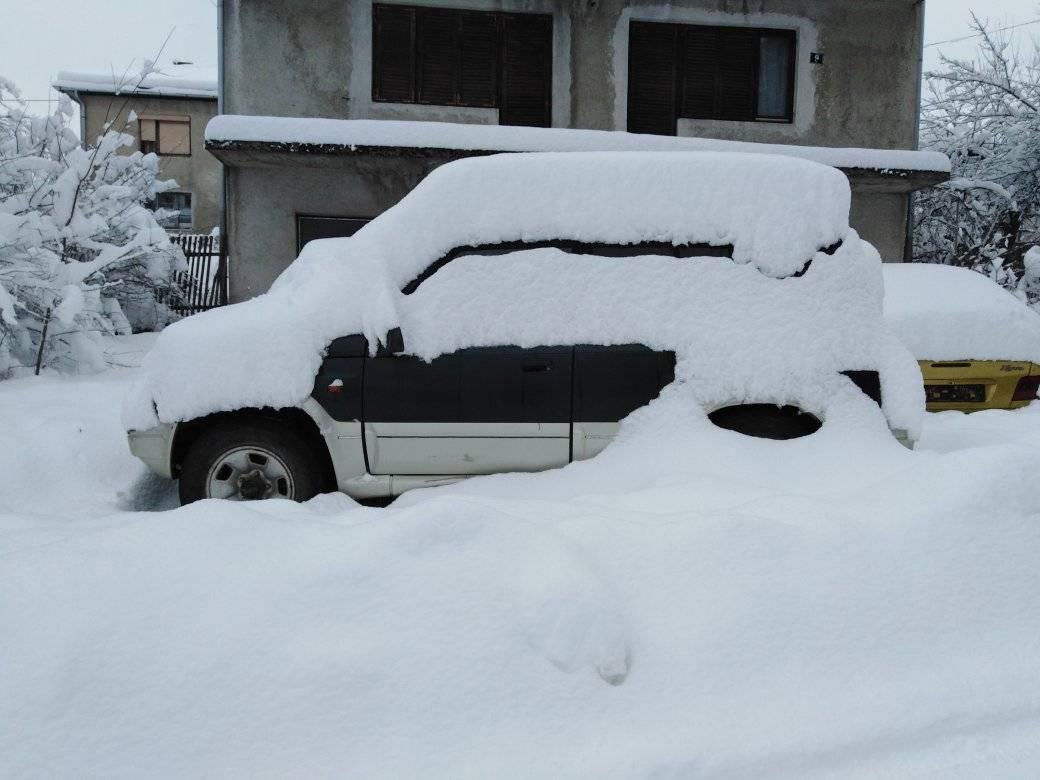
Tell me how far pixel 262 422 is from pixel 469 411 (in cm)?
108

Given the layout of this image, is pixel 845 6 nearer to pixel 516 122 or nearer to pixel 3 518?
pixel 516 122

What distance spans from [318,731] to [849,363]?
3.23 m

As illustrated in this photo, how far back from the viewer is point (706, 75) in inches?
477

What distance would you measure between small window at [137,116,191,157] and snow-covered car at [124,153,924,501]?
29.6 meters

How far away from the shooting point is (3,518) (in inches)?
148

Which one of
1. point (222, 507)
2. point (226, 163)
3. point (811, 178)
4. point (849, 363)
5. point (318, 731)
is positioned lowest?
point (318, 731)

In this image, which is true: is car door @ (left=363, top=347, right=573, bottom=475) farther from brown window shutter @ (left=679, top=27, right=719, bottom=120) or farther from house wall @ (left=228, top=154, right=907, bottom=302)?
brown window shutter @ (left=679, top=27, right=719, bottom=120)

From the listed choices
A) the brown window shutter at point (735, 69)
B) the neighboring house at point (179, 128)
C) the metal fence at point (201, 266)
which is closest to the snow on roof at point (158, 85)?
the neighboring house at point (179, 128)

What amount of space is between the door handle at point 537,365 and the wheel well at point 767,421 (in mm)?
909

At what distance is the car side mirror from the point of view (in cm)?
421

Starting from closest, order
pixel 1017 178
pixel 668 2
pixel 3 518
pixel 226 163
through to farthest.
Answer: pixel 3 518 → pixel 226 163 → pixel 668 2 → pixel 1017 178

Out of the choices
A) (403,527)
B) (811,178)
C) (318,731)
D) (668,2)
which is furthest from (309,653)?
(668,2)

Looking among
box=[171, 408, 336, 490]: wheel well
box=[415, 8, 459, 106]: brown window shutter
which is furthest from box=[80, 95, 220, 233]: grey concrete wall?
box=[171, 408, 336, 490]: wheel well

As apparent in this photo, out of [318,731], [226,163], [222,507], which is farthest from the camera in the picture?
[226,163]
